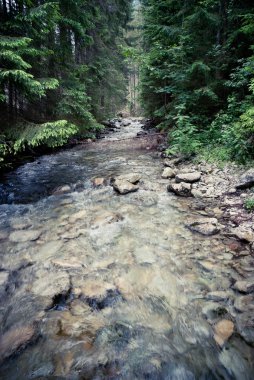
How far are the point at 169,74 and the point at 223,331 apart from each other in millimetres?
10657

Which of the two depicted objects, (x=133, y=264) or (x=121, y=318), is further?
(x=133, y=264)

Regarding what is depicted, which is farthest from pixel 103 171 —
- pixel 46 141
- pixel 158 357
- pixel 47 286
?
pixel 158 357

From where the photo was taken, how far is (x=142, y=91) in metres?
14.6

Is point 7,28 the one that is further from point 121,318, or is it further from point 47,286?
point 121,318

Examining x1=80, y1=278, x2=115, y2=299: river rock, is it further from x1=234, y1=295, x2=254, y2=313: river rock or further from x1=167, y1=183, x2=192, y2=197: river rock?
x1=167, y1=183, x2=192, y2=197: river rock

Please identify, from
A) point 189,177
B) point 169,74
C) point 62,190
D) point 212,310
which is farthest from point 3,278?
point 169,74

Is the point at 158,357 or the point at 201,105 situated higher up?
the point at 201,105

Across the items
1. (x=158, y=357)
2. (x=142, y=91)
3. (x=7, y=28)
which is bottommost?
(x=158, y=357)

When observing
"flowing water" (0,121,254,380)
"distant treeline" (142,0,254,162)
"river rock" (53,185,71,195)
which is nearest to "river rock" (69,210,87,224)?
"flowing water" (0,121,254,380)

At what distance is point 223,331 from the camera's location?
2.64 meters

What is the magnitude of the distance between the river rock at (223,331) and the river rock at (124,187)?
14.2 feet

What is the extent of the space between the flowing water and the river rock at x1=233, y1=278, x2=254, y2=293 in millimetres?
109

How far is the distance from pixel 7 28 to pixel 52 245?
7.42 meters

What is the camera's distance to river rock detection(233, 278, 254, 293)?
3.13m
